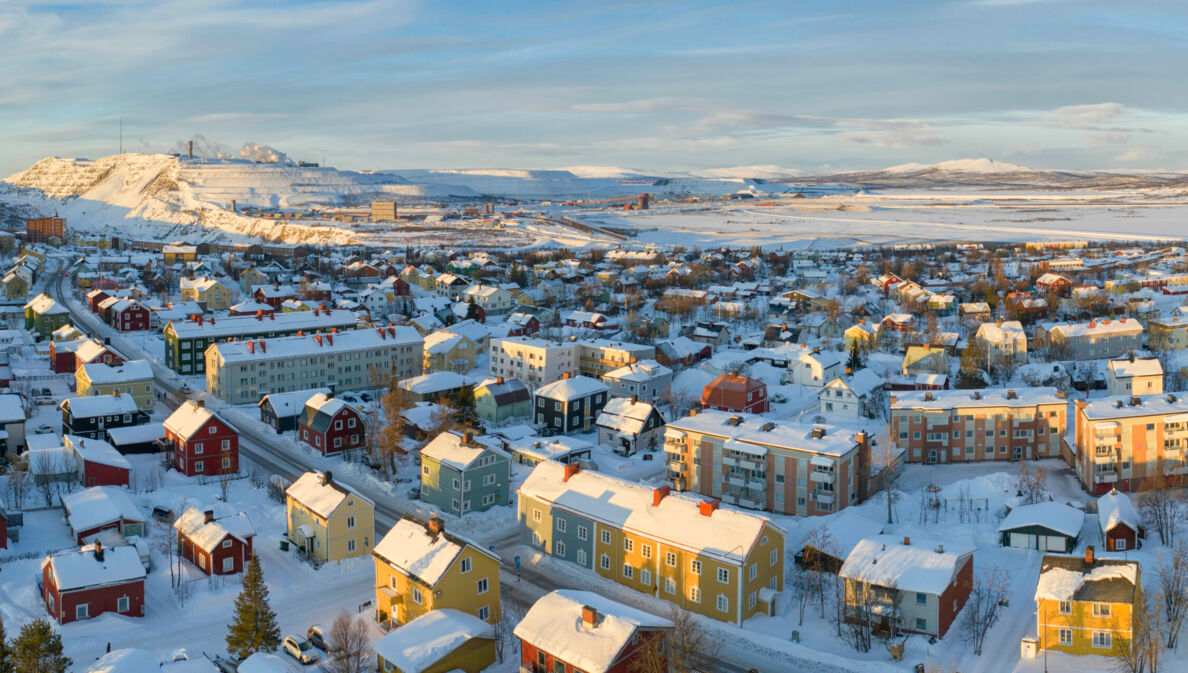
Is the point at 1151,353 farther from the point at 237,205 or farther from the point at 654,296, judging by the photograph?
the point at 237,205

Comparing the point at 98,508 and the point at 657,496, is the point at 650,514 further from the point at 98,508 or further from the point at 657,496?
the point at 98,508

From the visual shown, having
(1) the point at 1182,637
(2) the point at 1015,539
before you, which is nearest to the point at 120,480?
(2) the point at 1015,539

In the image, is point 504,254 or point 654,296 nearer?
point 654,296

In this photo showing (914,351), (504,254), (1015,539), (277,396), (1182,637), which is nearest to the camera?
(1182,637)

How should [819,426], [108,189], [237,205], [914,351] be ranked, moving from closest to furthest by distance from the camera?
1. [819,426]
2. [914,351]
3. [237,205]
4. [108,189]

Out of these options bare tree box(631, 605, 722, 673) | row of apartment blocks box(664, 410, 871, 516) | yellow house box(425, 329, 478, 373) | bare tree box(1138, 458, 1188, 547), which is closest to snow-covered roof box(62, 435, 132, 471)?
row of apartment blocks box(664, 410, 871, 516)

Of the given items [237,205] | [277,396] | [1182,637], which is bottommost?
[1182,637]

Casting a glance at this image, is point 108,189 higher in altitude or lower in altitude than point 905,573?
higher
